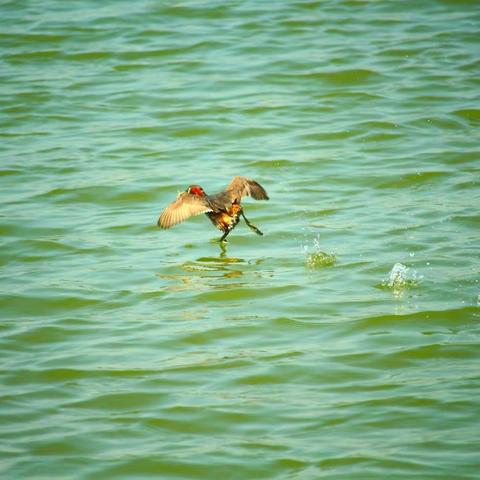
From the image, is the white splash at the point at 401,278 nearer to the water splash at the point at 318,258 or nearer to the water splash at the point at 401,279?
the water splash at the point at 401,279

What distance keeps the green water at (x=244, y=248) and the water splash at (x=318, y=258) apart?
0.12 ft

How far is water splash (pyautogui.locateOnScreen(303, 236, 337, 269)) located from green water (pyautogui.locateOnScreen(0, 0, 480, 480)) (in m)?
0.04

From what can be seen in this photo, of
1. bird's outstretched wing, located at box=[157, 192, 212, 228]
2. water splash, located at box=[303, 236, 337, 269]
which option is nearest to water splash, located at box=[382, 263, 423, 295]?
water splash, located at box=[303, 236, 337, 269]

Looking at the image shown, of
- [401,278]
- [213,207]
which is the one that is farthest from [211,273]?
[401,278]

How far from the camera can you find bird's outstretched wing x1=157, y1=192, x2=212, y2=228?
9047mm

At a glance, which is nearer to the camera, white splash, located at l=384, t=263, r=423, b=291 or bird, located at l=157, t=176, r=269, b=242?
white splash, located at l=384, t=263, r=423, b=291

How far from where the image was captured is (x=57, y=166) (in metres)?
12.1

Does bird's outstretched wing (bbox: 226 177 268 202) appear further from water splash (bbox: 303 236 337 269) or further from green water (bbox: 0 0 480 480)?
water splash (bbox: 303 236 337 269)

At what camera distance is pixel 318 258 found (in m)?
9.03

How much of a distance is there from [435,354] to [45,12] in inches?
532

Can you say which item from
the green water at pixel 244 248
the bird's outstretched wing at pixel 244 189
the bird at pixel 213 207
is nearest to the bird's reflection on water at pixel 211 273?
the green water at pixel 244 248

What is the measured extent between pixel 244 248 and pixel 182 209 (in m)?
0.79

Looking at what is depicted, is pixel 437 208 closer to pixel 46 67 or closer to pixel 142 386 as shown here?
pixel 142 386

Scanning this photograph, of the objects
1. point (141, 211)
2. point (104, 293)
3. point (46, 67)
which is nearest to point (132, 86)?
point (46, 67)
